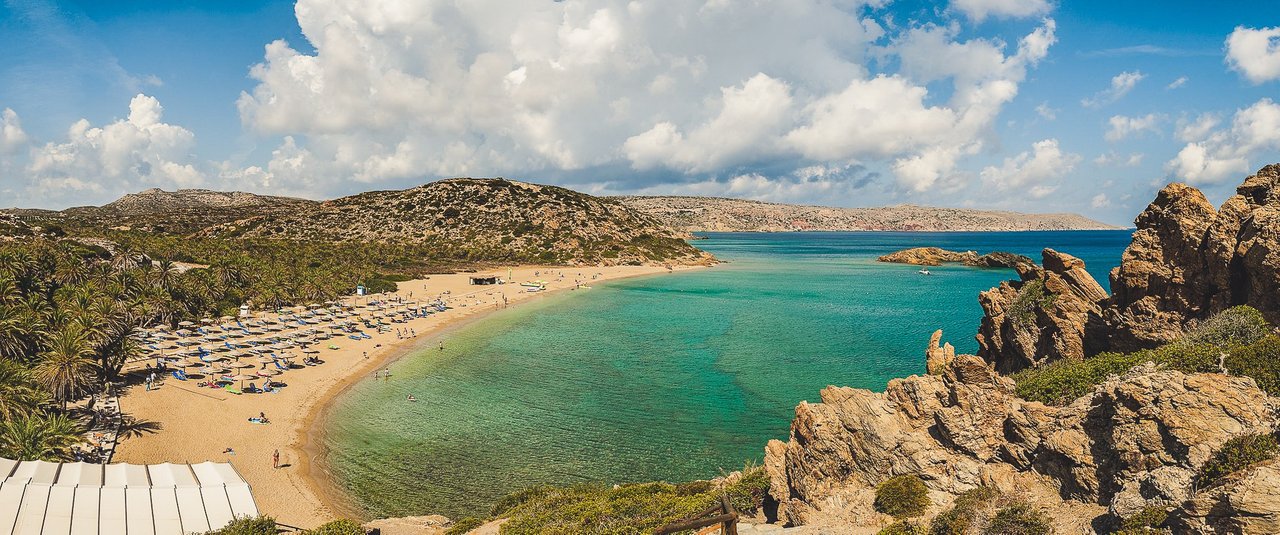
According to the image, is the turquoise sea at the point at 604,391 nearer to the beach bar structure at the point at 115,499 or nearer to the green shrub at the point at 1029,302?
the beach bar structure at the point at 115,499

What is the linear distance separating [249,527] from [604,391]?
25.7 metres

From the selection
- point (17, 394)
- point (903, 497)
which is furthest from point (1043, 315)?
point (17, 394)

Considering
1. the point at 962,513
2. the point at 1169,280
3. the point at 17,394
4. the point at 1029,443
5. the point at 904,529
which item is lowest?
the point at 904,529

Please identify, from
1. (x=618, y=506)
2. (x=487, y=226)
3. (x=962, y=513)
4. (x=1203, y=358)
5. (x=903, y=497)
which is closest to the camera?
(x=962, y=513)

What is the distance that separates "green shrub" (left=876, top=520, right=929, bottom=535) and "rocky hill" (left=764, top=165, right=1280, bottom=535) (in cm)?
28

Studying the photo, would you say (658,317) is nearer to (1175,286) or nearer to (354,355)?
(354,355)

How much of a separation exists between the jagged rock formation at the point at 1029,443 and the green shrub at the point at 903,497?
0.50m

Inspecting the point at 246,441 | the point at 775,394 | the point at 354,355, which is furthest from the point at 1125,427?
the point at 354,355

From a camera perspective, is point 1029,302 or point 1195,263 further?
point 1029,302

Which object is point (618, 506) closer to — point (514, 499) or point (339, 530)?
point (514, 499)

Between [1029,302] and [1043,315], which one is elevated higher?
[1029,302]

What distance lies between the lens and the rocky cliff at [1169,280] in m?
21.4

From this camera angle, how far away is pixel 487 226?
567 ft

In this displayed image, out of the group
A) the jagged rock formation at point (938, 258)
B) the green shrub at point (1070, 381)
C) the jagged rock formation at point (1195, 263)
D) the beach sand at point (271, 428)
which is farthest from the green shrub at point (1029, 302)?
the jagged rock formation at point (938, 258)
